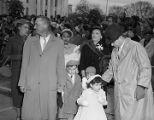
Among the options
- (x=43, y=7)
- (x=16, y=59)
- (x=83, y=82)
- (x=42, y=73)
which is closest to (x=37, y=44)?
(x=42, y=73)

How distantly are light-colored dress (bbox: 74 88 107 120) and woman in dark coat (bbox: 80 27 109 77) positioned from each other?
64 centimetres

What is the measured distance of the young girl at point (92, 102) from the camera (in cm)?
519

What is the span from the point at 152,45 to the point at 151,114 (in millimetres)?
3051

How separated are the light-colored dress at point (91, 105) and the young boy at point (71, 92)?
34 cm

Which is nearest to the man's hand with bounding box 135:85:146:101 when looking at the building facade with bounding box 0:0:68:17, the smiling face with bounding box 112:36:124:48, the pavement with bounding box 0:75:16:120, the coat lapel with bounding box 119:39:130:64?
the coat lapel with bounding box 119:39:130:64

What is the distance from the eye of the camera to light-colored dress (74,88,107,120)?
5184mm

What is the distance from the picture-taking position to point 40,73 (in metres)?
4.87

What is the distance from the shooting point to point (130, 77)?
474 centimetres

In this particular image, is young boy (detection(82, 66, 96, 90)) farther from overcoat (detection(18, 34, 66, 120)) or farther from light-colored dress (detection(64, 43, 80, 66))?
overcoat (detection(18, 34, 66, 120))

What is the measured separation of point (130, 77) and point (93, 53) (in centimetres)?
121

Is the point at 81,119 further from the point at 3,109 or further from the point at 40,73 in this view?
the point at 3,109

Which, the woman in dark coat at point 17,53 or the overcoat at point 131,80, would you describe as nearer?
the overcoat at point 131,80

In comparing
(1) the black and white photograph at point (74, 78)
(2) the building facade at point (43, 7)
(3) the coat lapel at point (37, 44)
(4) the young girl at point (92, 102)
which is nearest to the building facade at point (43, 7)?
(2) the building facade at point (43, 7)

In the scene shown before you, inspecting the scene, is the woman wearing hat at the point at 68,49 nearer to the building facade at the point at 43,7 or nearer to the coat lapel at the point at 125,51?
the coat lapel at the point at 125,51
